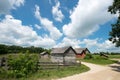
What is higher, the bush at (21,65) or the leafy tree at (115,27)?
the leafy tree at (115,27)

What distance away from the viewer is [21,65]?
1798 cm

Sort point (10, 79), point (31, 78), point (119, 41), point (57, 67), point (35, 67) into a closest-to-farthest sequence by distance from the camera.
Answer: point (10, 79) < point (31, 78) < point (35, 67) < point (57, 67) < point (119, 41)

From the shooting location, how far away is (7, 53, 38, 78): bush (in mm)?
16984

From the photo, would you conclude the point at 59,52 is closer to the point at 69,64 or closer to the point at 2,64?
the point at 69,64

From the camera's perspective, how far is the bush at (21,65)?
1698 cm

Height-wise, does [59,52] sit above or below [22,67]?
above

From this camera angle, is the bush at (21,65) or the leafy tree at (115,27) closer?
the bush at (21,65)

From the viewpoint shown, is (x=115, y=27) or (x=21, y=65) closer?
(x=21, y=65)

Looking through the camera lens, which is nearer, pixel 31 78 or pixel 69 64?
pixel 31 78

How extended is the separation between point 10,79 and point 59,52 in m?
34.9

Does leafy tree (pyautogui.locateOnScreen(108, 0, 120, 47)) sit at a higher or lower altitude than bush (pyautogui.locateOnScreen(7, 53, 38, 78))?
higher

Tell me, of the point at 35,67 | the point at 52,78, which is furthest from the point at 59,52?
the point at 52,78

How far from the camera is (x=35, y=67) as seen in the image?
780 inches

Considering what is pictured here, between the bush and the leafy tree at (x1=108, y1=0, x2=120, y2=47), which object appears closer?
the bush
